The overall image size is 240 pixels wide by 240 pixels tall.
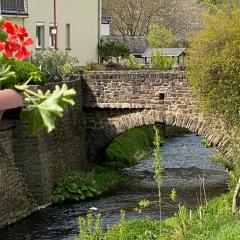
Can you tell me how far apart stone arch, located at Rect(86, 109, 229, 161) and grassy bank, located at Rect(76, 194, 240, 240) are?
6924 millimetres

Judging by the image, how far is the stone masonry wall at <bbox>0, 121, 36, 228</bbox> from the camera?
59.4 feet

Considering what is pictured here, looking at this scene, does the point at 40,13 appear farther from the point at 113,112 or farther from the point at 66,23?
the point at 113,112

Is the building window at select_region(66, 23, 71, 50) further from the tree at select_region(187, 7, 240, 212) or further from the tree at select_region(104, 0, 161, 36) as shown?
the tree at select_region(104, 0, 161, 36)

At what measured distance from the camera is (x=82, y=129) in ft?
81.0

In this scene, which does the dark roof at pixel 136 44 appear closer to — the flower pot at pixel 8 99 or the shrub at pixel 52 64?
the shrub at pixel 52 64

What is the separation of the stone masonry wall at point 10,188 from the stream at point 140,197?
31 centimetres

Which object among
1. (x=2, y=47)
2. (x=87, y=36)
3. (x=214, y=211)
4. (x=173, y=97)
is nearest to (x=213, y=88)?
(x=173, y=97)

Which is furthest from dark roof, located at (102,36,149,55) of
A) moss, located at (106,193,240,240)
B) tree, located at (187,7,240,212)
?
moss, located at (106,193,240,240)

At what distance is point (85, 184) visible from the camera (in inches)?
860

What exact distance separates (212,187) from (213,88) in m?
3.21

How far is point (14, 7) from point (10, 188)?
34.8 feet

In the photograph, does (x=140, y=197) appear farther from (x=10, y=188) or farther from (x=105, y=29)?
(x=105, y=29)

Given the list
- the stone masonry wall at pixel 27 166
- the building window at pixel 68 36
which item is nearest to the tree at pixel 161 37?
the building window at pixel 68 36

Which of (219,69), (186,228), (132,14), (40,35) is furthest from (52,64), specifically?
(132,14)
